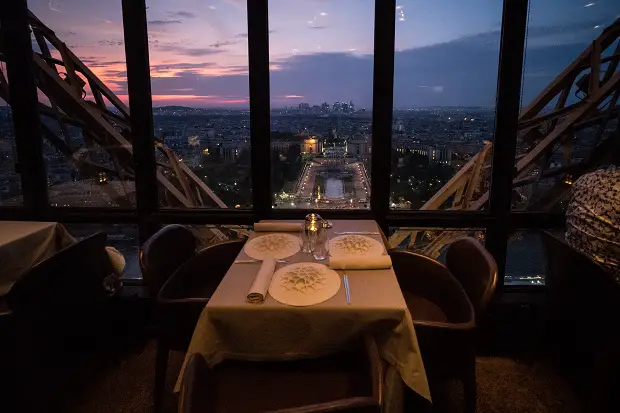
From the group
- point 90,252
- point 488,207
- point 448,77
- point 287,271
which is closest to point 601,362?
point 488,207

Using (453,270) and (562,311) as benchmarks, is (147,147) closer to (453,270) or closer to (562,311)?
(453,270)

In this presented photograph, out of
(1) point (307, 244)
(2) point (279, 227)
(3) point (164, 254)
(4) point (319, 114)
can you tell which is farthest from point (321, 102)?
(3) point (164, 254)

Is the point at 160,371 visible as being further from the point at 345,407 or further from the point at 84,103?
the point at 84,103

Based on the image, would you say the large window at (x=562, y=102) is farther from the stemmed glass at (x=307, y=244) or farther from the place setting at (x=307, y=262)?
the stemmed glass at (x=307, y=244)

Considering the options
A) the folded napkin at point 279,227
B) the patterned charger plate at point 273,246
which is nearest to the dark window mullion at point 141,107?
the folded napkin at point 279,227

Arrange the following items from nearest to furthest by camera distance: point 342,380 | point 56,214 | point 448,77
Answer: point 342,380 < point 448,77 < point 56,214

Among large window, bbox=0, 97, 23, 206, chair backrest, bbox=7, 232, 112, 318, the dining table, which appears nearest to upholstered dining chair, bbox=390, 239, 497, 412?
the dining table
